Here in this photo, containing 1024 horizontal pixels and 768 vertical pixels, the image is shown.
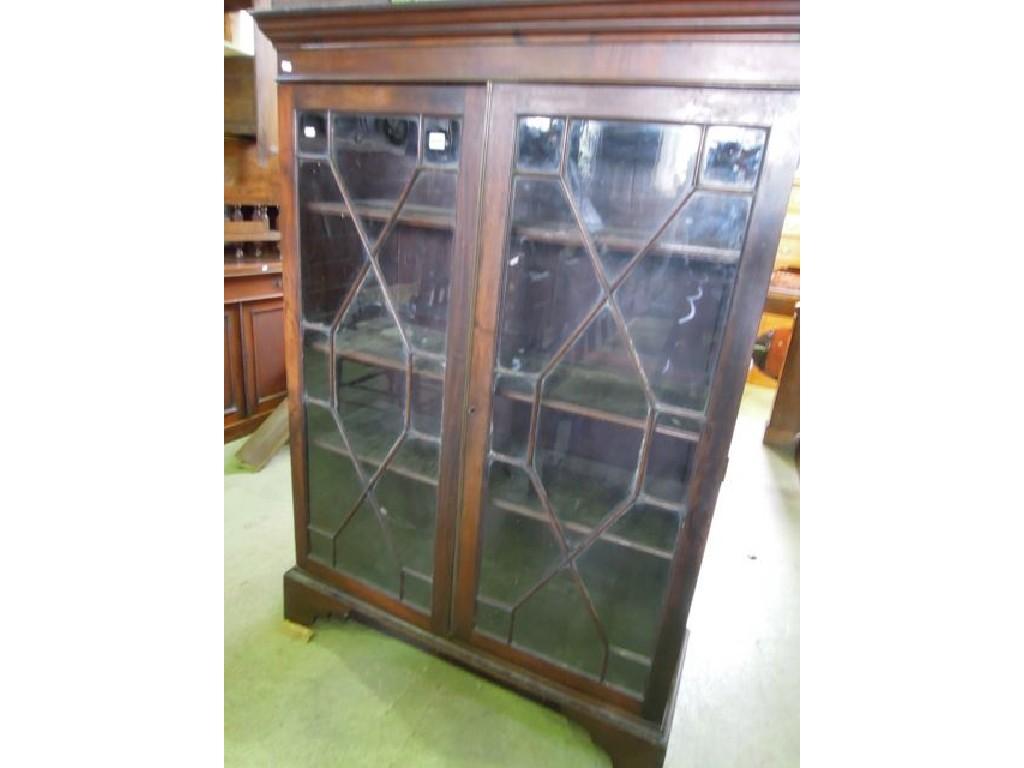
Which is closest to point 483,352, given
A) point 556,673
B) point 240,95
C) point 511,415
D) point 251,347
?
point 511,415

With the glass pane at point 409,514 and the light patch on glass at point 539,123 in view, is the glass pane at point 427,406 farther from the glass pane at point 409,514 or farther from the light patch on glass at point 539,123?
the light patch on glass at point 539,123

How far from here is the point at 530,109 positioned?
906mm

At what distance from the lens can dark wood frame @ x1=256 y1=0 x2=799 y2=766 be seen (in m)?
0.78

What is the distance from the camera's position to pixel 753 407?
3.52 metres

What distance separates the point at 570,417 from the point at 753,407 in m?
2.82

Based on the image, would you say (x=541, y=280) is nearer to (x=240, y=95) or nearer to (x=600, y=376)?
(x=600, y=376)

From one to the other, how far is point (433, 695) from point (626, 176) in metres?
1.42

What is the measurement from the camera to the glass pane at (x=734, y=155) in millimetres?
820
